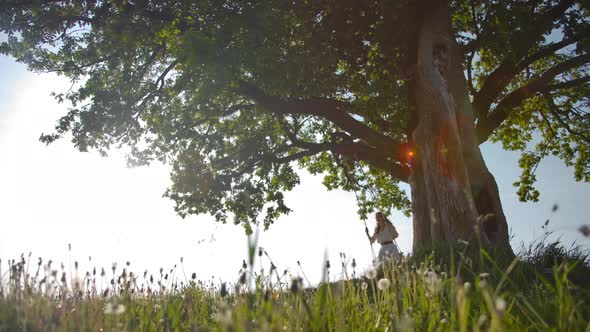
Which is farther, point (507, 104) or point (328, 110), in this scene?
point (507, 104)

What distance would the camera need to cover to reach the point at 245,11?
39.1 ft

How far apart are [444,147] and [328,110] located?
14.4ft

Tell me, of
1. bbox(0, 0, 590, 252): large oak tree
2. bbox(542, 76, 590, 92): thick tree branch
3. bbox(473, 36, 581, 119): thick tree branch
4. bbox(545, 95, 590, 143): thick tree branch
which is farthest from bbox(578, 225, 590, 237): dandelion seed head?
bbox(545, 95, 590, 143): thick tree branch

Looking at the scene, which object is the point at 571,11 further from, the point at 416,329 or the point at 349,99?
the point at 416,329

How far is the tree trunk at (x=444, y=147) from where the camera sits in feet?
36.7

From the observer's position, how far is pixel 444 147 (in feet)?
38.4

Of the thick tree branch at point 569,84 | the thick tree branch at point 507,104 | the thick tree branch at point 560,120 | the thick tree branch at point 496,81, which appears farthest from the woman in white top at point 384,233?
the thick tree branch at point 560,120

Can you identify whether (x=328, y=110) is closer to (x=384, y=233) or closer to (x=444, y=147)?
(x=444, y=147)

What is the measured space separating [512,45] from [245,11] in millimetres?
7548

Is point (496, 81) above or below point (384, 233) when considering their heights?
above

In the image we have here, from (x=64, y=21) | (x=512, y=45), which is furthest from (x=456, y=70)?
(x=64, y=21)

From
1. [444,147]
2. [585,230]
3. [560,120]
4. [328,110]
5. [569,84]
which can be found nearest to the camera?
[585,230]

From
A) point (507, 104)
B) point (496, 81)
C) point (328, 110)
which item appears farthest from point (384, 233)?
point (496, 81)

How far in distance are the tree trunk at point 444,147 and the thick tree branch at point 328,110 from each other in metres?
1.49
